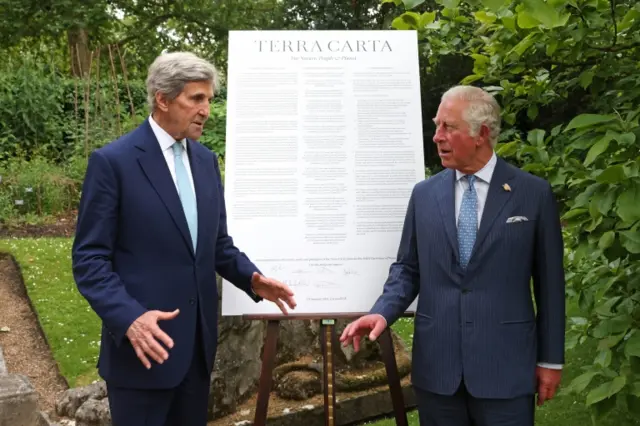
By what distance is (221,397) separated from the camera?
4.63 metres

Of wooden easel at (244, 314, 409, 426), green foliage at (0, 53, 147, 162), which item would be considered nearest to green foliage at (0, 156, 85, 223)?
green foliage at (0, 53, 147, 162)

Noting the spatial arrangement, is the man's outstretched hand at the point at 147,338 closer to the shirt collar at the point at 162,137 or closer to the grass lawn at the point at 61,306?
the shirt collar at the point at 162,137

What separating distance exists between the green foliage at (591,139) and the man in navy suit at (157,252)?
982mm

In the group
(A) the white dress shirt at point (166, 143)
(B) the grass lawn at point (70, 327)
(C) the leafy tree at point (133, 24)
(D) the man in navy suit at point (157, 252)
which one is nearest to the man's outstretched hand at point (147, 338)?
(D) the man in navy suit at point (157, 252)

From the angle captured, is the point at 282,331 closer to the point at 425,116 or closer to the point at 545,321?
the point at 545,321

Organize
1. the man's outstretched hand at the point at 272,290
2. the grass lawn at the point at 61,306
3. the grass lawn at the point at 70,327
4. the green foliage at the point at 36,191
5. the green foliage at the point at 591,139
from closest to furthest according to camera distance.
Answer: the green foliage at the point at 591,139
the man's outstretched hand at the point at 272,290
the grass lawn at the point at 70,327
the grass lawn at the point at 61,306
the green foliage at the point at 36,191

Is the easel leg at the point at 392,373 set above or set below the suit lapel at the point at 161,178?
below

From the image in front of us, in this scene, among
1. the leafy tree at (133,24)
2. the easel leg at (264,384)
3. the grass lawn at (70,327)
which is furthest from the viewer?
the leafy tree at (133,24)

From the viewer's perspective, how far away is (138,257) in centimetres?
257

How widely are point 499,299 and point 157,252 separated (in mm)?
1138

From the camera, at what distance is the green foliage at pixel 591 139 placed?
223cm

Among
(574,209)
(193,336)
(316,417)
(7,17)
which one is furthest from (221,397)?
(7,17)

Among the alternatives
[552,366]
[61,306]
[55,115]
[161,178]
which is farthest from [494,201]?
[55,115]

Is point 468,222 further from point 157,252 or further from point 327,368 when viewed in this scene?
point 157,252
